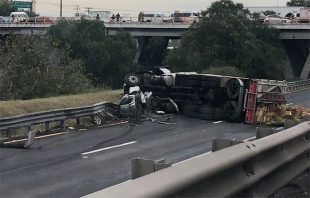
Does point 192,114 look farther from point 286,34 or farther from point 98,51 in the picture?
point 286,34

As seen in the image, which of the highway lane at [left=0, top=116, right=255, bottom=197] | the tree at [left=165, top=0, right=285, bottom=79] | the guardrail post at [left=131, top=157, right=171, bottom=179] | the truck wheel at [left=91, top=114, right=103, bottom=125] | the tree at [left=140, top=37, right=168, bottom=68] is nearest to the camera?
the guardrail post at [left=131, top=157, right=171, bottom=179]

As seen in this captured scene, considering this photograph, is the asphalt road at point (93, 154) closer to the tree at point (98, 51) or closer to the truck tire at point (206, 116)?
the truck tire at point (206, 116)

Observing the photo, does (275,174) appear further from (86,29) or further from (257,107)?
(86,29)

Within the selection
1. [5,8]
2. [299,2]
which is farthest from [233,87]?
[299,2]

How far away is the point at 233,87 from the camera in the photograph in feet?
69.0

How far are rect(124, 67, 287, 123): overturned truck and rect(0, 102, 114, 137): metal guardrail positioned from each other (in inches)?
149

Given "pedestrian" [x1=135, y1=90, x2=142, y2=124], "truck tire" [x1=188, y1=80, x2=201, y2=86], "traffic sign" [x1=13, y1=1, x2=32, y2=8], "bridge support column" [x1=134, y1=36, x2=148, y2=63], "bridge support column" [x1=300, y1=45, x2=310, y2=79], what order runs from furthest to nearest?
"traffic sign" [x1=13, y1=1, x2=32, y2=8] < "bridge support column" [x1=134, y1=36, x2=148, y2=63] < "bridge support column" [x1=300, y1=45, x2=310, y2=79] < "truck tire" [x1=188, y1=80, x2=201, y2=86] < "pedestrian" [x1=135, y1=90, x2=142, y2=124]

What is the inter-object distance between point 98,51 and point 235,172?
181 ft

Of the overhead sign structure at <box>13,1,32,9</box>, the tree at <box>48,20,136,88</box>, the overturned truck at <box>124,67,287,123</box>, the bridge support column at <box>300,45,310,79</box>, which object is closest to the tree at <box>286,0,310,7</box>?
the overhead sign structure at <box>13,1,32,9</box>

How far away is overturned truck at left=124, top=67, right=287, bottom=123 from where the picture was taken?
20750 millimetres

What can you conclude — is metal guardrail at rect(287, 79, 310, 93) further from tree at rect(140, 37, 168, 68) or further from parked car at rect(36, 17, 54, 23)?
parked car at rect(36, 17, 54, 23)

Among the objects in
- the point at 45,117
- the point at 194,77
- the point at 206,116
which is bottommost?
the point at 206,116

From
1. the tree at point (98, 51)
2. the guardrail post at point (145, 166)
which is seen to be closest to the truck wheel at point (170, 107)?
the guardrail post at point (145, 166)

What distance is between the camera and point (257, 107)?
21000mm
